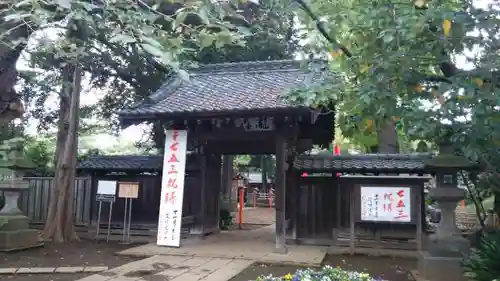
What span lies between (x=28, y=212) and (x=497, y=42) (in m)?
13.5

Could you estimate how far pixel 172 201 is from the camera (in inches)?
369

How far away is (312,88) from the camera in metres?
7.35

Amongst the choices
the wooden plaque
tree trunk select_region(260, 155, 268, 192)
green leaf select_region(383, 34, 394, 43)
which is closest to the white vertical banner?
the wooden plaque

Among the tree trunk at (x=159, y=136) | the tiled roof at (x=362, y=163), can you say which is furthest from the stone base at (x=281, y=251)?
the tree trunk at (x=159, y=136)

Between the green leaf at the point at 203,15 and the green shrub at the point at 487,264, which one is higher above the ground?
the green leaf at the point at 203,15

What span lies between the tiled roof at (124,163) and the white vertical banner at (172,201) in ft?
7.70

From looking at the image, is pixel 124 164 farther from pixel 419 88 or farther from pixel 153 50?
pixel 153 50

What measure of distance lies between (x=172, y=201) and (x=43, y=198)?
641 cm

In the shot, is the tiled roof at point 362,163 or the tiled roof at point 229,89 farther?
the tiled roof at point 362,163

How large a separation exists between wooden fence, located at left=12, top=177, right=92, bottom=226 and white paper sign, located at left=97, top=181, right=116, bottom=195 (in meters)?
1.60

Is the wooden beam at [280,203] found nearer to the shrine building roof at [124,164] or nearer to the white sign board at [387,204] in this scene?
the white sign board at [387,204]

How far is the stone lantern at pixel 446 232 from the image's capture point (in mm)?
7230

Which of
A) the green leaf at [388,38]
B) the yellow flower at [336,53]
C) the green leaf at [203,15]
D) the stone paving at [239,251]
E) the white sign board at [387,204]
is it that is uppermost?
the yellow flower at [336,53]

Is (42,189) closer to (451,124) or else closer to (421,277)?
(421,277)
